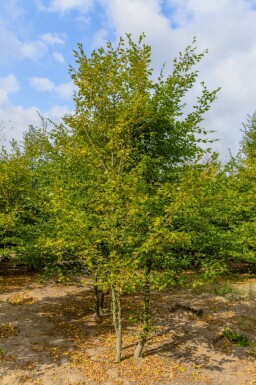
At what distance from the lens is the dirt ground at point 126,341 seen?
325 inches

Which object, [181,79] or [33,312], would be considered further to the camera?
[33,312]

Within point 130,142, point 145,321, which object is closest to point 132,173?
point 130,142

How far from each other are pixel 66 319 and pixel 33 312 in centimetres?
153

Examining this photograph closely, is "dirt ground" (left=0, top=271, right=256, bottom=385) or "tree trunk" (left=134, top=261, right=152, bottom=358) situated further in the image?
"tree trunk" (left=134, top=261, right=152, bottom=358)

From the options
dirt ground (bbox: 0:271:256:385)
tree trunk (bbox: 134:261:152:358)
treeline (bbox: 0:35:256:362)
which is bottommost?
dirt ground (bbox: 0:271:256:385)

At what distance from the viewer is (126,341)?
1031 centimetres

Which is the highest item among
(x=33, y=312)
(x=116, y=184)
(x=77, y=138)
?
(x=77, y=138)

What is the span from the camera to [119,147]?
900 centimetres

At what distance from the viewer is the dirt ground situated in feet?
27.1

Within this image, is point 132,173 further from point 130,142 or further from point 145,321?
point 145,321

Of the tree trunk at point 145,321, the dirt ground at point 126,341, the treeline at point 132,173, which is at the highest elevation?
the treeline at point 132,173

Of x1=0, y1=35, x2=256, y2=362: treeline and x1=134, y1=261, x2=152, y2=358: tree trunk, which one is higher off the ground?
x1=0, y1=35, x2=256, y2=362: treeline

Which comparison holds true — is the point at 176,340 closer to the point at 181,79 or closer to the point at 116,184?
the point at 116,184

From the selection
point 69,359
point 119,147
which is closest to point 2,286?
point 69,359
